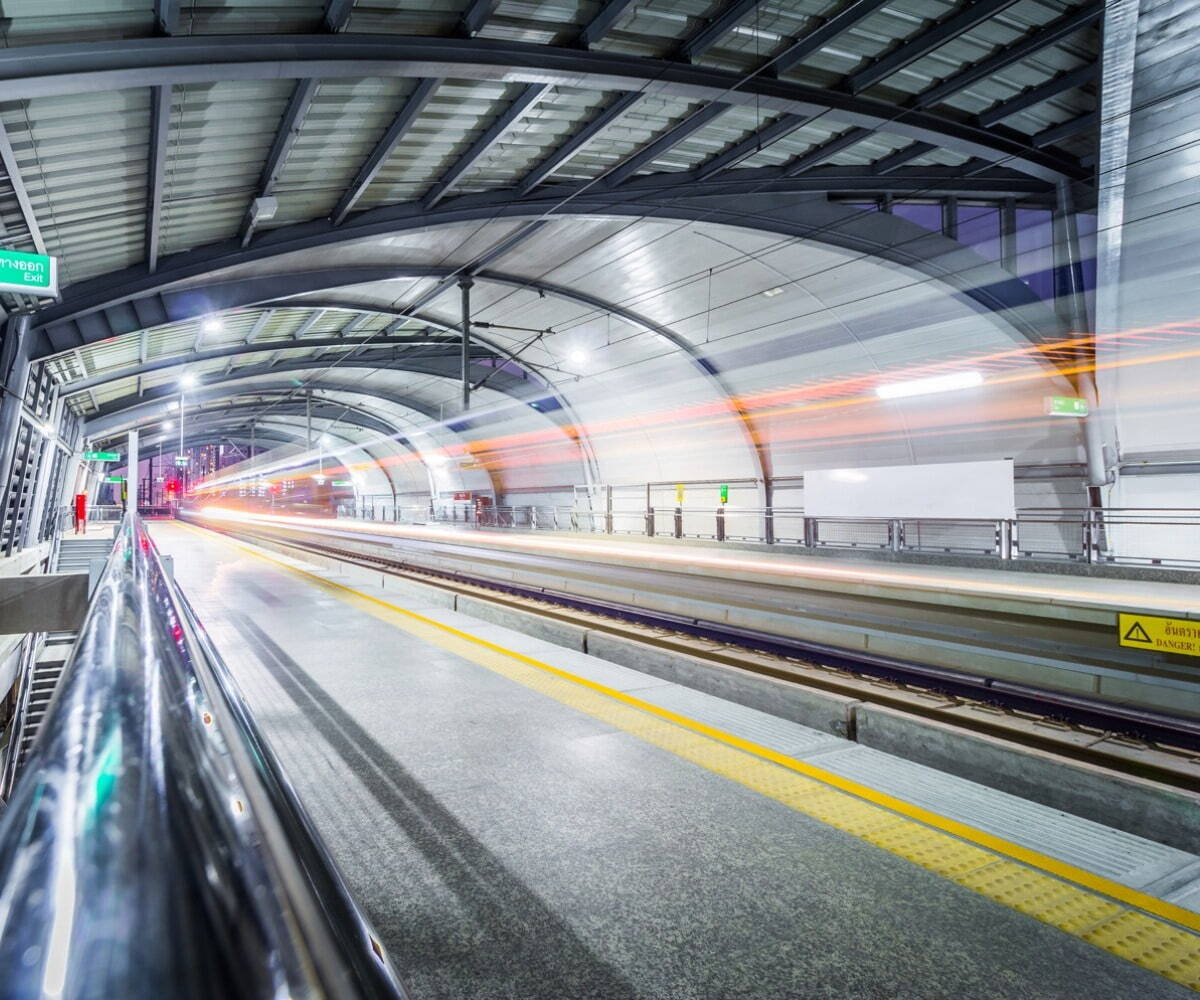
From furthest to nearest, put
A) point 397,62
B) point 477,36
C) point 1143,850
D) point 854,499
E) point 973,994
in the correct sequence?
point 854,499 < point 477,36 < point 397,62 < point 1143,850 < point 973,994

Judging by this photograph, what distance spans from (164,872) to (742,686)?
18.5 ft

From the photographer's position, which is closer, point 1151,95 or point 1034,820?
point 1034,820

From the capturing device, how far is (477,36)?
9711mm

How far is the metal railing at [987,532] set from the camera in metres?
13.3

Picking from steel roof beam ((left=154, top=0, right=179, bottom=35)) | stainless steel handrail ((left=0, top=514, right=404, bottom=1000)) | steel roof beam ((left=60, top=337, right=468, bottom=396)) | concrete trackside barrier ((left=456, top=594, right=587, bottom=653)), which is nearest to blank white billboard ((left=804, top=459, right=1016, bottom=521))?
concrete trackside barrier ((left=456, top=594, right=587, bottom=653))

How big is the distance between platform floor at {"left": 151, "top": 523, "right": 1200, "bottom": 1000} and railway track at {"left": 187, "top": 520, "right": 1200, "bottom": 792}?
949 millimetres

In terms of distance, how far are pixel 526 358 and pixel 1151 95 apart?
75.2ft

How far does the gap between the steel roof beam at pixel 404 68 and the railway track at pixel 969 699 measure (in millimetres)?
7243

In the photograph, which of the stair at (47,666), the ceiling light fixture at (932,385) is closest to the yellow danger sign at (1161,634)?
the ceiling light fixture at (932,385)

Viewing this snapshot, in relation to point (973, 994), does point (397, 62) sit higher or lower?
higher

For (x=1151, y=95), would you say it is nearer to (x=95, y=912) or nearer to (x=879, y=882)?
(x=879, y=882)

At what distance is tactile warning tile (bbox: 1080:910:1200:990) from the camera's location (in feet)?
8.27

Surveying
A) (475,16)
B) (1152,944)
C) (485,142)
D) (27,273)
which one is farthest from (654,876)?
(485,142)

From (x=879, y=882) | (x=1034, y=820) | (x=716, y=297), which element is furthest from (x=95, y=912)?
(x=716, y=297)
